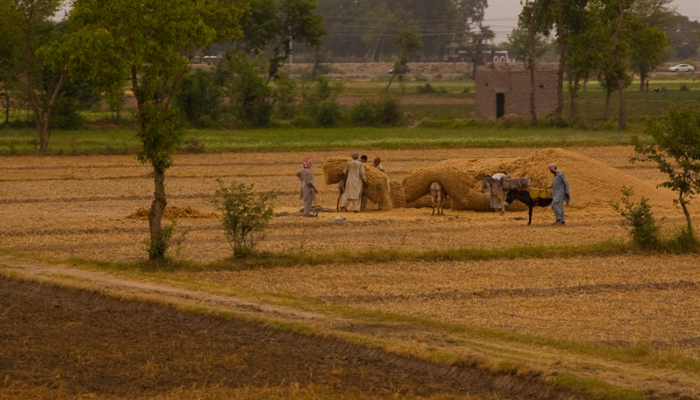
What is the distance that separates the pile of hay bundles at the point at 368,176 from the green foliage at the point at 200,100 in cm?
3446

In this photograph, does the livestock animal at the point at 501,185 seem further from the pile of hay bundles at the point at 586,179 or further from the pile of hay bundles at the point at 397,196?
the pile of hay bundles at the point at 397,196

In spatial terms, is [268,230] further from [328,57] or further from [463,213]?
[328,57]

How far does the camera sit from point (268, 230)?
20031 mm

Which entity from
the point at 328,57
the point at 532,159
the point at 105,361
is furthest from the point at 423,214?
the point at 328,57

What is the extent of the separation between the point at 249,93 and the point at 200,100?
2844mm

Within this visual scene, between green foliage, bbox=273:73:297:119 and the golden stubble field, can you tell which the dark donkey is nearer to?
the golden stubble field

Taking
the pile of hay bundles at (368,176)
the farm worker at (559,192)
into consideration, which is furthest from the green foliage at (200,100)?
the farm worker at (559,192)

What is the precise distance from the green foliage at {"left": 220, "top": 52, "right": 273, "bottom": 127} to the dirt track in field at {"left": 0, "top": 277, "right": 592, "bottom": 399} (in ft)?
150

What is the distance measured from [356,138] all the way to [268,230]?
28.5m

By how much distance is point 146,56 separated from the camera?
1695 cm

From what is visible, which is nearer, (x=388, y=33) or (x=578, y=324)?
(x=578, y=324)

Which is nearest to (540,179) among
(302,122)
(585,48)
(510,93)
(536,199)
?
(536,199)

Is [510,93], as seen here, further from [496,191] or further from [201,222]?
[201,222]

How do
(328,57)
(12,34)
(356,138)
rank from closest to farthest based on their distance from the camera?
(12,34)
(356,138)
(328,57)
